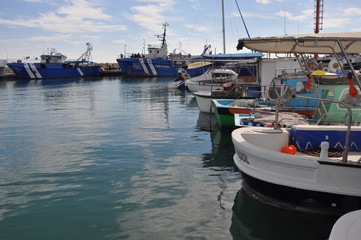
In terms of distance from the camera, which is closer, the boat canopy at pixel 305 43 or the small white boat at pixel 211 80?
the boat canopy at pixel 305 43

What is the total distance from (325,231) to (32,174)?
7263 millimetres

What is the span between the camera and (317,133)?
673 cm

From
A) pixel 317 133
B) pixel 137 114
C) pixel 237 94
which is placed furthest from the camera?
pixel 137 114

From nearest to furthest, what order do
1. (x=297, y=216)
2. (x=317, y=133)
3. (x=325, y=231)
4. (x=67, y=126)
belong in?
(x=325, y=231)
(x=297, y=216)
(x=317, y=133)
(x=67, y=126)

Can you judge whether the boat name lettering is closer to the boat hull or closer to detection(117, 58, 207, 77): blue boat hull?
the boat hull

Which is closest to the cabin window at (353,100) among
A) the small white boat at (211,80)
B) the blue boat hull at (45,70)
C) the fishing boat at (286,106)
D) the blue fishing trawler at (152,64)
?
the fishing boat at (286,106)

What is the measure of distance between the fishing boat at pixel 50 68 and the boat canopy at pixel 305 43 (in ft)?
231

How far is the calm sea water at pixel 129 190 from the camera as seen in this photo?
5602 millimetres

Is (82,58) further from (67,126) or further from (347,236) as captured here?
(347,236)

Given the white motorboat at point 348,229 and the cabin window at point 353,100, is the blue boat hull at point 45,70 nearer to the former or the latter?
the cabin window at point 353,100

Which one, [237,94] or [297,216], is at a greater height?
[237,94]

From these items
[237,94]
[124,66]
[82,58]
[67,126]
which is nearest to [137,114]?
[67,126]

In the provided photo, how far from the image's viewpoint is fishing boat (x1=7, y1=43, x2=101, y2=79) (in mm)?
68250

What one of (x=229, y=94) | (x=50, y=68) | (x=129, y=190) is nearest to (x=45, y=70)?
(x=50, y=68)
